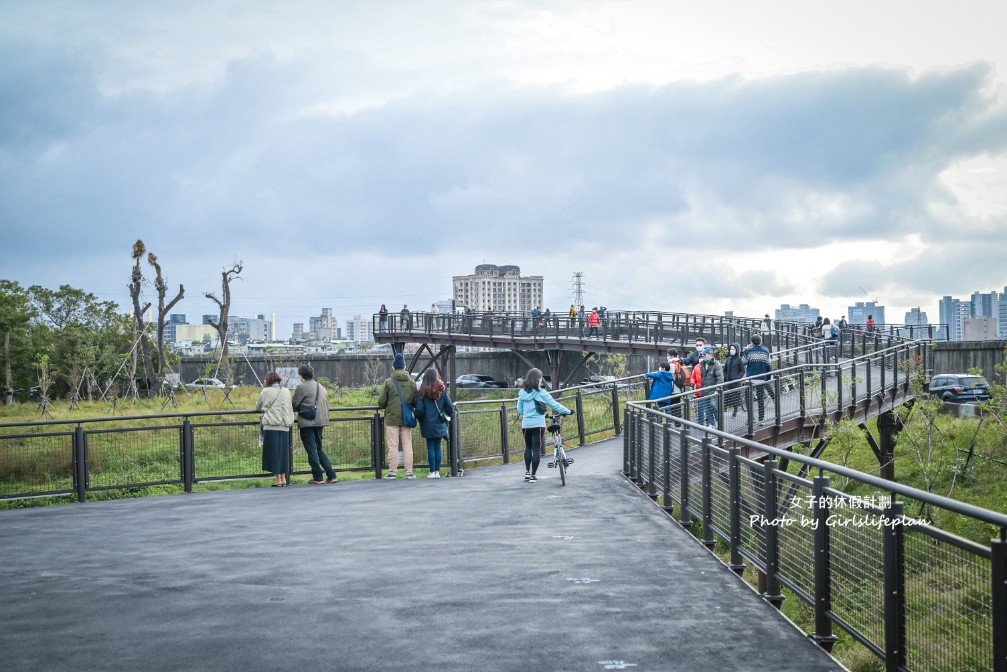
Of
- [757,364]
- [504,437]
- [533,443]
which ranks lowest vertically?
[504,437]

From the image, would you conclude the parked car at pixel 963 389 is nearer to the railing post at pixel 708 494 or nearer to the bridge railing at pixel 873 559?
the railing post at pixel 708 494

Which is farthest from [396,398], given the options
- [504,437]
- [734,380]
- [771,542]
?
[771,542]

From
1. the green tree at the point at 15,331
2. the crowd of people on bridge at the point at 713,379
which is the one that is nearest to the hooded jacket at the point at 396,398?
the crowd of people on bridge at the point at 713,379

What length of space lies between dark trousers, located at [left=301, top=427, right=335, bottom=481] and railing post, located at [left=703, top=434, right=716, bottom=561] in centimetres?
853

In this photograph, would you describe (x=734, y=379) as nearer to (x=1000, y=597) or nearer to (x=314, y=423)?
(x=314, y=423)

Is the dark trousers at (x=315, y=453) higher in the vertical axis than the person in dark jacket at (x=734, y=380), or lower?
lower

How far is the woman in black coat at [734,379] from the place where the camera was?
20312 millimetres

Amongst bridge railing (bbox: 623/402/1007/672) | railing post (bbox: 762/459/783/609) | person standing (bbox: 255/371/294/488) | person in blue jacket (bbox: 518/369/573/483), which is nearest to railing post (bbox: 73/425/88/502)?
person standing (bbox: 255/371/294/488)

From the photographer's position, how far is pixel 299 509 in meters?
13.7

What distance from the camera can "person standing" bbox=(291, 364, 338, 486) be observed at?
16906 millimetres

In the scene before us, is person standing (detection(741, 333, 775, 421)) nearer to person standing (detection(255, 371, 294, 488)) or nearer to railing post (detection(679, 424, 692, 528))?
person standing (detection(255, 371, 294, 488))

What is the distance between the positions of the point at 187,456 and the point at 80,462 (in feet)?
5.32

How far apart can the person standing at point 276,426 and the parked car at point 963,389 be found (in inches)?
1355

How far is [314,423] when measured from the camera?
16922 mm
